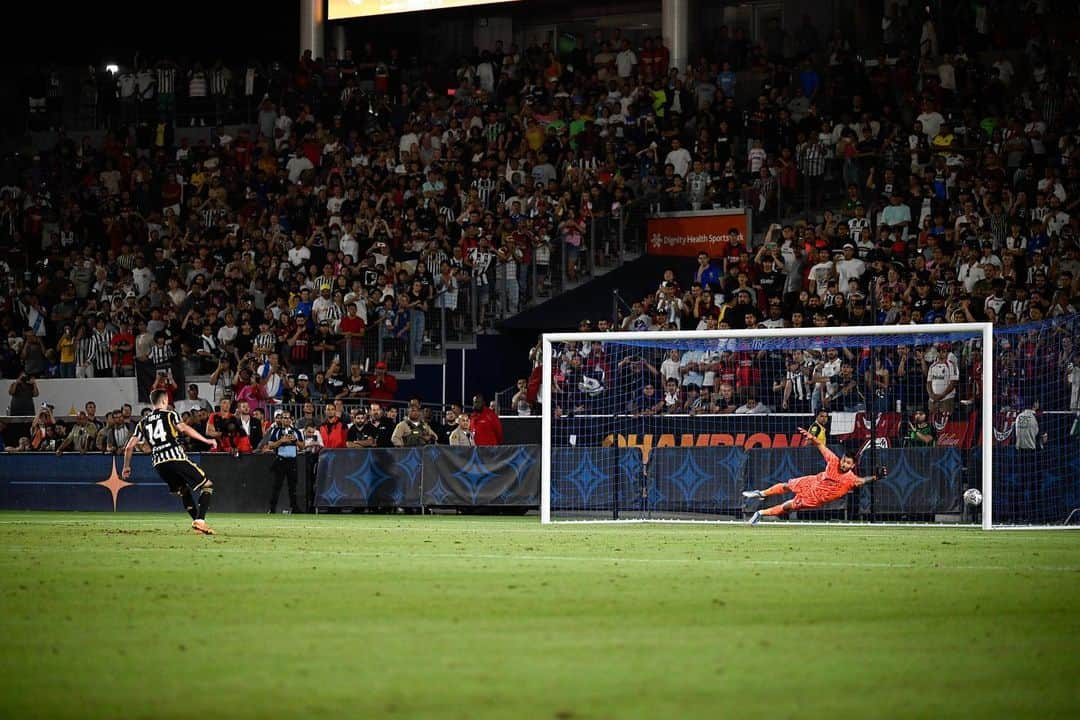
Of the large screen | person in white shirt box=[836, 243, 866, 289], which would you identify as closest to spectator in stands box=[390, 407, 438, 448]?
person in white shirt box=[836, 243, 866, 289]

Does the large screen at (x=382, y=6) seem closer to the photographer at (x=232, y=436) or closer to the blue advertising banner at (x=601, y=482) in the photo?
the photographer at (x=232, y=436)

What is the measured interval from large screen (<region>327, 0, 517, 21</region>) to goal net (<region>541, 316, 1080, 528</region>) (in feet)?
60.6

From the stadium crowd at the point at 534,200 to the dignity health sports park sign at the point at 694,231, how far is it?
1.52ft

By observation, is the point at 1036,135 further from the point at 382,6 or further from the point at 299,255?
the point at 382,6

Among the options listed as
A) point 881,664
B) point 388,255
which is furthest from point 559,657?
point 388,255

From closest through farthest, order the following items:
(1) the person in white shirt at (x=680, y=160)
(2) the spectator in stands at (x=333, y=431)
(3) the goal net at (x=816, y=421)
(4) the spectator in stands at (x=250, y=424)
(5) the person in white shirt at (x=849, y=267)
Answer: (3) the goal net at (x=816, y=421)
(5) the person in white shirt at (x=849, y=267)
(2) the spectator in stands at (x=333, y=431)
(4) the spectator in stands at (x=250, y=424)
(1) the person in white shirt at (x=680, y=160)

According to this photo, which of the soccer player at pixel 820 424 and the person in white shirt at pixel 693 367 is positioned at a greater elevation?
the person in white shirt at pixel 693 367

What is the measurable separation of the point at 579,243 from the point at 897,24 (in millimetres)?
9457

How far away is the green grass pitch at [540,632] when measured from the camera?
707 centimetres

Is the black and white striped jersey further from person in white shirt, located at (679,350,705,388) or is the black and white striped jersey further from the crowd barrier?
person in white shirt, located at (679,350,705,388)

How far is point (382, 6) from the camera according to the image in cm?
4438

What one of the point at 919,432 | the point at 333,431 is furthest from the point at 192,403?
the point at 919,432

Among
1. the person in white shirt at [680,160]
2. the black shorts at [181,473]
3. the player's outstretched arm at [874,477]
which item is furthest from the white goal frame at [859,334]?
the person in white shirt at [680,160]

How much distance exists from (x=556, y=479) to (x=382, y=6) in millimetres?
22455
